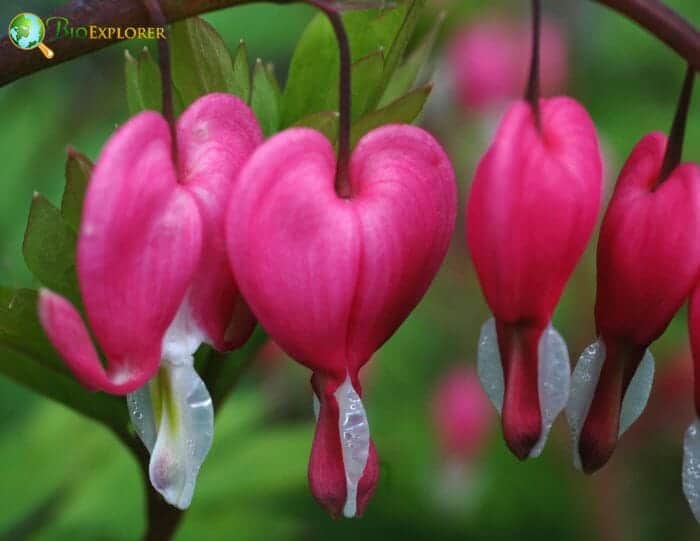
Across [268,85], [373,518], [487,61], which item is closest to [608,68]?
[487,61]

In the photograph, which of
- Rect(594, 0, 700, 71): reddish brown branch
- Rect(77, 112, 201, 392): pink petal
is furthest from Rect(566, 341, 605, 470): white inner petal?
Rect(77, 112, 201, 392): pink petal

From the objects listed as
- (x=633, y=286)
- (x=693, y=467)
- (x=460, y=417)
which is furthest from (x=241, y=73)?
(x=460, y=417)

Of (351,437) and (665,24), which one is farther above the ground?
(665,24)

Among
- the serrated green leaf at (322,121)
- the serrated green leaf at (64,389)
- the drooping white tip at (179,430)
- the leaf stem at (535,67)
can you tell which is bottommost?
the serrated green leaf at (64,389)

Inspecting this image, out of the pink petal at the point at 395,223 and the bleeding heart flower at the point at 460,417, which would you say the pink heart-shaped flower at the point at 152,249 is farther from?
the bleeding heart flower at the point at 460,417

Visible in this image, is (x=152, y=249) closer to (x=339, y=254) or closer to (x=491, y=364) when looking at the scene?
(x=339, y=254)

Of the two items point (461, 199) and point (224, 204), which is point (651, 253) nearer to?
point (224, 204)

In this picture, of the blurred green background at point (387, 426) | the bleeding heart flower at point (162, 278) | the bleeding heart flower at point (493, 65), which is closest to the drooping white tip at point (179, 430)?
the bleeding heart flower at point (162, 278)
